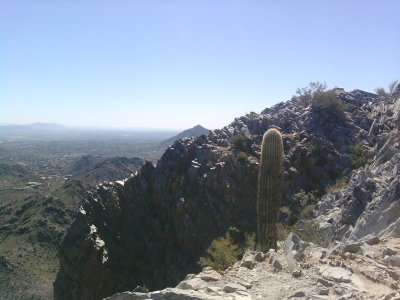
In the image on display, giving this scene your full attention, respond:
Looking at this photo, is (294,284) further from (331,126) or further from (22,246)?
(22,246)

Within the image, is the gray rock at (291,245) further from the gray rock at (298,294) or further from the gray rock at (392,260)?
the gray rock at (298,294)

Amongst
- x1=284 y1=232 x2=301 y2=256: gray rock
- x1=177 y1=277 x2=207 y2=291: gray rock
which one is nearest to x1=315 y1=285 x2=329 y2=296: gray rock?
x1=177 y1=277 x2=207 y2=291: gray rock

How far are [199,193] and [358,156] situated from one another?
11.2m

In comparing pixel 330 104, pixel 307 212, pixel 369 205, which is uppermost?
pixel 330 104

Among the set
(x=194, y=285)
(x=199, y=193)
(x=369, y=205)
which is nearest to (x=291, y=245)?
(x=194, y=285)

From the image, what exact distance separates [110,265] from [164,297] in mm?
25709

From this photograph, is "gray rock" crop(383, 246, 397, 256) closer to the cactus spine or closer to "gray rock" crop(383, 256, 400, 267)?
"gray rock" crop(383, 256, 400, 267)

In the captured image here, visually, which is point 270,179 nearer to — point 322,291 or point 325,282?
point 325,282

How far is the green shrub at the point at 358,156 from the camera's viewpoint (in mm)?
28406

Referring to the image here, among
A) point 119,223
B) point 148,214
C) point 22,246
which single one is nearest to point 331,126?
point 148,214

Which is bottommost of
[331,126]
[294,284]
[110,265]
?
[110,265]

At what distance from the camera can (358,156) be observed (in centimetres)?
2964

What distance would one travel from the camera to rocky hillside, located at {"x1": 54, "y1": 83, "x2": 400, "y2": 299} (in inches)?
1171

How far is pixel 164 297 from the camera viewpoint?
8.55 metres
